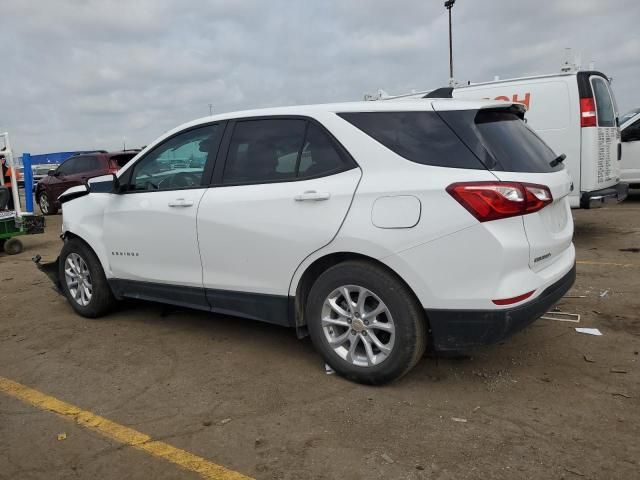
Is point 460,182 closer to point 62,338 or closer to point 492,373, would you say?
point 492,373

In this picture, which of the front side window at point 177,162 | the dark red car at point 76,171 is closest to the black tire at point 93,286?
the front side window at point 177,162

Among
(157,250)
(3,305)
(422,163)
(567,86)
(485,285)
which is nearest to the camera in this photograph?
(485,285)

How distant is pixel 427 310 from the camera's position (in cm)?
314

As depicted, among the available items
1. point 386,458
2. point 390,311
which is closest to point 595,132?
point 390,311

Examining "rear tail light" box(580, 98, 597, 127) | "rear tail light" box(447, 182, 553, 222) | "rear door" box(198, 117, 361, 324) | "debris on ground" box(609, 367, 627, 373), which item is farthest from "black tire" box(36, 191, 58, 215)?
"debris on ground" box(609, 367, 627, 373)

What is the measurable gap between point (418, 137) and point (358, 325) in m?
1.18

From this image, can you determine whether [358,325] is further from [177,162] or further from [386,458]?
[177,162]

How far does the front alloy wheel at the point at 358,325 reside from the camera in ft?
10.9

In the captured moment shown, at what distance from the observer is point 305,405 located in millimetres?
3271

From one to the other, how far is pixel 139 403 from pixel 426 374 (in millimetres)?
1806

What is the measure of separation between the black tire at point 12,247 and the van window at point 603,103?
30.4ft

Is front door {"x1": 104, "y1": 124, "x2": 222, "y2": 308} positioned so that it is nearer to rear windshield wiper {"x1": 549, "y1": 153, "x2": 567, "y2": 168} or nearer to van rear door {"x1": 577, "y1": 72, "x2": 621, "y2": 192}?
rear windshield wiper {"x1": 549, "y1": 153, "x2": 567, "y2": 168}

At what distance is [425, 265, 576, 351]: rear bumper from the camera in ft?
9.93

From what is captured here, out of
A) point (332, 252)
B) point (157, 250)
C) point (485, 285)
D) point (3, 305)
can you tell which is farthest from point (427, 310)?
point (3, 305)
